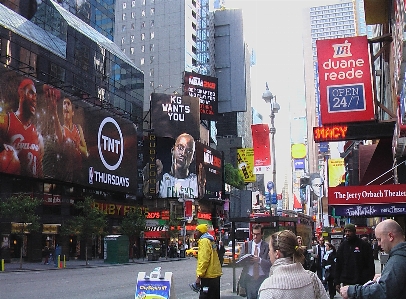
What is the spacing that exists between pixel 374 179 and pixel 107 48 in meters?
50.2

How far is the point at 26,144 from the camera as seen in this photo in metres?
44.6

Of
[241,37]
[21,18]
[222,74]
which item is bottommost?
[21,18]

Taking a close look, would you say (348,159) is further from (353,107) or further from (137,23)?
(137,23)

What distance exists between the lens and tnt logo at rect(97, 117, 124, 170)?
5681 centimetres

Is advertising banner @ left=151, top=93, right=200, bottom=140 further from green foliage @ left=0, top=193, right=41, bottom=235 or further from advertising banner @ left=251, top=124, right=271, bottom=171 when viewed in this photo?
advertising banner @ left=251, top=124, right=271, bottom=171

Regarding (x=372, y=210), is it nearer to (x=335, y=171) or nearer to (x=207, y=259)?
(x=207, y=259)

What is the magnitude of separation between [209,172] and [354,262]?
83.9 meters

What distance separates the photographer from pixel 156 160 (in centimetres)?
8294

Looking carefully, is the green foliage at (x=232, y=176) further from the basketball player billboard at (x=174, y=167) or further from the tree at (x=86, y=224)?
the tree at (x=86, y=224)

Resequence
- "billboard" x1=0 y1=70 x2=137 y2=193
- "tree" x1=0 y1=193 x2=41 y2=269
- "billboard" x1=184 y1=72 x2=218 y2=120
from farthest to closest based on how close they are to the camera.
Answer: "billboard" x1=184 y1=72 x2=218 y2=120 → "billboard" x1=0 y1=70 x2=137 y2=193 → "tree" x1=0 y1=193 x2=41 y2=269

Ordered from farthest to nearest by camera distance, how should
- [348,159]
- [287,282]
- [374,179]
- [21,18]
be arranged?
1. [21,18]
2. [348,159]
3. [374,179]
4. [287,282]

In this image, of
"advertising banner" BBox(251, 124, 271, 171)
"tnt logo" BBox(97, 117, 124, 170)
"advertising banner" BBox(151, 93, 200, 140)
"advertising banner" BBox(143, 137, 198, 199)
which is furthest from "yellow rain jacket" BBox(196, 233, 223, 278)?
"advertising banner" BBox(151, 93, 200, 140)

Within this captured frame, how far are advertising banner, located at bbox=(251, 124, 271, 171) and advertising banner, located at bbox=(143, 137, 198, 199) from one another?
55.2 m

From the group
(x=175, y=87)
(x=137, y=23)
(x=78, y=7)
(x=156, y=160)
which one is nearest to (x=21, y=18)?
(x=78, y=7)
